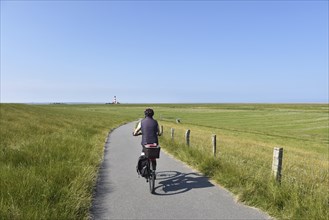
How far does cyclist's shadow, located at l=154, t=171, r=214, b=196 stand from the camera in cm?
779

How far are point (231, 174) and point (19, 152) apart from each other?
22.2 ft

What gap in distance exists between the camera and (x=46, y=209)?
5.16 metres

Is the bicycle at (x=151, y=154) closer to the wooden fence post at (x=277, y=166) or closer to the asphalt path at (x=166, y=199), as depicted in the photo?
the asphalt path at (x=166, y=199)

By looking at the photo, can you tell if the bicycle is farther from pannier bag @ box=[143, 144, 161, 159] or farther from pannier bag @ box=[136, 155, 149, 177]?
pannier bag @ box=[136, 155, 149, 177]

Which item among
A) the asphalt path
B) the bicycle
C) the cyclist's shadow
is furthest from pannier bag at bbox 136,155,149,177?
the cyclist's shadow

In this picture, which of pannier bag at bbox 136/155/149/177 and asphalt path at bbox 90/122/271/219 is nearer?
asphalt path at bbox 90/122/271/219

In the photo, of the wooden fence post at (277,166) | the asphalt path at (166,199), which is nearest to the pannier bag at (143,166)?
the asphalt path at (166,199)

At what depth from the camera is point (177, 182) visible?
865 centimetres

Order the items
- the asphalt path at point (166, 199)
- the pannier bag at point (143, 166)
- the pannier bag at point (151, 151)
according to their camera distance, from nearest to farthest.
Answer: the asphalt path at point (166, 199) < the pannier bag at point (151, 151) < the pannier bag at point (143, 166)

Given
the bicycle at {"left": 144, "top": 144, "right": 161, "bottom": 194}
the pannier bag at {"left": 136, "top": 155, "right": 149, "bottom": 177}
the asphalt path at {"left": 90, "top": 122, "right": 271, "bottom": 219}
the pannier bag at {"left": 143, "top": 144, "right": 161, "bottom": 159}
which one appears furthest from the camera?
A: the pannier bag at {"left": 136, "top": 155, "right": 149, "bottom": 177}

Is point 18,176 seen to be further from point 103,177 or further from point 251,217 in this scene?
point 251,217

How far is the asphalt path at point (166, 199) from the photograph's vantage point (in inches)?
233

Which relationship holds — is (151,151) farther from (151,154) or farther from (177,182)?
(177,182)

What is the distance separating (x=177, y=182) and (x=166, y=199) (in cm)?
169
